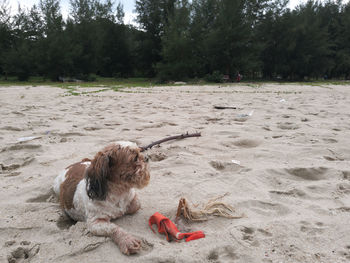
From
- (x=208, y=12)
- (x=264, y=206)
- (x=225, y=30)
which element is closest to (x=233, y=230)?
(x=264, y=206)

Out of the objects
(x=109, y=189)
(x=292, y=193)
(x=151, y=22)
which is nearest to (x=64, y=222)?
(x=109, y=189)

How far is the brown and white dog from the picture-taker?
7.35ft

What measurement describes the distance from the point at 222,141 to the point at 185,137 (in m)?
0.72

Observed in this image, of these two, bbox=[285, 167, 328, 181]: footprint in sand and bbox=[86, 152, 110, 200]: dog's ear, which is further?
bbox=[285, 167, 328, 181]: footprint in sand

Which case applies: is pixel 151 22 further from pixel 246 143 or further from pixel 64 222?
pixel 64 222

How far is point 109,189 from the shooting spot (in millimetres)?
2348

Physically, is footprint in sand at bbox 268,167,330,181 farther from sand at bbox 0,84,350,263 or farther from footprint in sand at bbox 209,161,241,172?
footprint in sand at bbox 209,161,241,172

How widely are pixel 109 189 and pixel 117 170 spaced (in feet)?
0.64

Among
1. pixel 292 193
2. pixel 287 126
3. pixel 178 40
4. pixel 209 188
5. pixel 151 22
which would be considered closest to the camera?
pixel 292 193

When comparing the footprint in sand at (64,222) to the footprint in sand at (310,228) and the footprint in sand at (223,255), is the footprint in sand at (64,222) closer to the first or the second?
the footprint in sand at (223,255)

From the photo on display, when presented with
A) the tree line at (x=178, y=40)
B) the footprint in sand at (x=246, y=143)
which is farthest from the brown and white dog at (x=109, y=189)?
the tree line at (x=178, y=40)

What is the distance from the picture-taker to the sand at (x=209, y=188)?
2025mm

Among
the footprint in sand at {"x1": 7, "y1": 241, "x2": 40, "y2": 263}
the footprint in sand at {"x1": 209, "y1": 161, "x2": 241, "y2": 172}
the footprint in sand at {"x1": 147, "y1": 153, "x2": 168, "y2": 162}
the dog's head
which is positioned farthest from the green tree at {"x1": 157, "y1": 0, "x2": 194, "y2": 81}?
the footprint in sand at {"x1": 7, "y1": 241, "x2": 40, "y2": 263}

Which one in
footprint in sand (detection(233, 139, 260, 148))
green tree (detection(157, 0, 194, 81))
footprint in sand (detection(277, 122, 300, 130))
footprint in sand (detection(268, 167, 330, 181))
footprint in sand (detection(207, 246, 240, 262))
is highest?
green tree (detection(157, 0, 194, 81))
